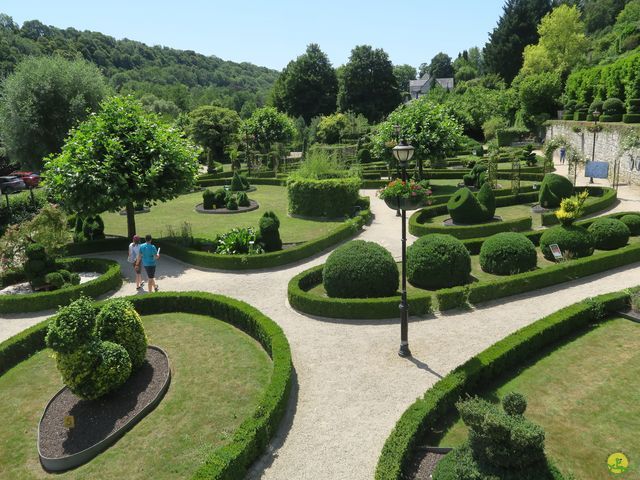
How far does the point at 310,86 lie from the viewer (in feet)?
243

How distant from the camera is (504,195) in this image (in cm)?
2653

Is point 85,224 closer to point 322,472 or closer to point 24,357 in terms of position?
point 24,357

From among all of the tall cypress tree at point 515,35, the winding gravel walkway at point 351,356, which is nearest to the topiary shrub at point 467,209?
the winding gravel walkway at point 351,356

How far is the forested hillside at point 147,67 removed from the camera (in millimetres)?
76438

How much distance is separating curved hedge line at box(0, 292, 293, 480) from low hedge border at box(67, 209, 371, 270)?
3.52 metres

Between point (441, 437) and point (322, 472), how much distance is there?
2250 mm

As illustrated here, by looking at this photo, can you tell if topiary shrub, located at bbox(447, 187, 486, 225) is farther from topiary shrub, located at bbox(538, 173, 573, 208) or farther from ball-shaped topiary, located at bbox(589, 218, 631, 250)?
ball-shaped topiary, located at bbox(589, 218, 631, 250)

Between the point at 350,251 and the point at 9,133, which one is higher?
the point at 9,133

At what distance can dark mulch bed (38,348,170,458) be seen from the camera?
8.17m

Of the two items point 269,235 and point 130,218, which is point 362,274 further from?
point 130,218

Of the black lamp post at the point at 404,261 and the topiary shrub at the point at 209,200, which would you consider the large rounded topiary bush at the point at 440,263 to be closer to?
the black lamp post at the point at 404,261

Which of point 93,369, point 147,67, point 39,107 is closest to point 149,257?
point 93,369

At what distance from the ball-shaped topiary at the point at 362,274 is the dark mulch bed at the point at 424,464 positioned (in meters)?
6.10

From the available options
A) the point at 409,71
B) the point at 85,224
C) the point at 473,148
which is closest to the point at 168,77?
the point at 409,71
